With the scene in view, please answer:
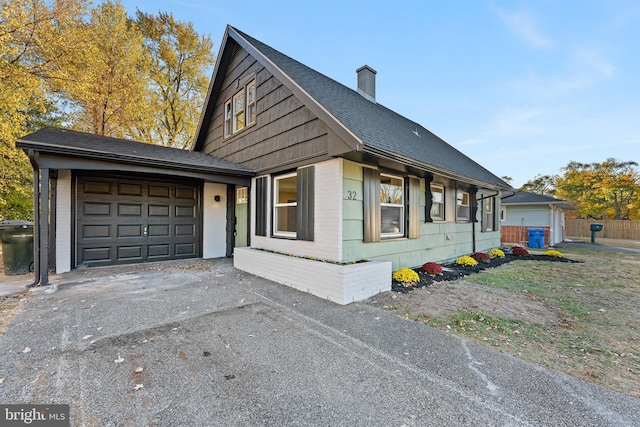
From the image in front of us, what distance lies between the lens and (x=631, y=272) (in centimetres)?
670

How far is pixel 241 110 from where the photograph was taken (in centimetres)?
782

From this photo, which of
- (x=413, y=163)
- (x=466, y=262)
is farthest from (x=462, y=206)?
(x=413, y=163)

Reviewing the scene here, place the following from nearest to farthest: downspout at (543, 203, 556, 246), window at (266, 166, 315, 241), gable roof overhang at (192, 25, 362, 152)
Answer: gable roof overhang at (192, 25, 362, 152)
window at (266, 166, 315, 241)
downspout at (543, 203, 556, 246)

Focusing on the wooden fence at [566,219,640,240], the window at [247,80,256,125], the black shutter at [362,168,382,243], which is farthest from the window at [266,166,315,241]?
the wooden fence at [566,219,640,240]

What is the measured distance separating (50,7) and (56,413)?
41.0ft

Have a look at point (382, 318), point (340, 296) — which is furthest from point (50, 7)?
point (382, 318)

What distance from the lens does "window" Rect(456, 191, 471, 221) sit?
28.1 feet

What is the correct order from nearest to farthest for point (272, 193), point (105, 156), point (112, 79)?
point (105, 156), point (272, 193), point (112, 79)

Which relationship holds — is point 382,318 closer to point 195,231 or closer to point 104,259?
point 195,231

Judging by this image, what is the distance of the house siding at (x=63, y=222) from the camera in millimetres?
5992

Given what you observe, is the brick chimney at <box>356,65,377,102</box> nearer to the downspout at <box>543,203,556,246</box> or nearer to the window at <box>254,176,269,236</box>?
the window at <box>254,176,269,236</box>

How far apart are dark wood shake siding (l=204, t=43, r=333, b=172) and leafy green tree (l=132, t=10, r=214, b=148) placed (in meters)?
8.11

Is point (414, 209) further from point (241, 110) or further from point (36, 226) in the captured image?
point (36, 226)

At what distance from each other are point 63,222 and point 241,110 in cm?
514
